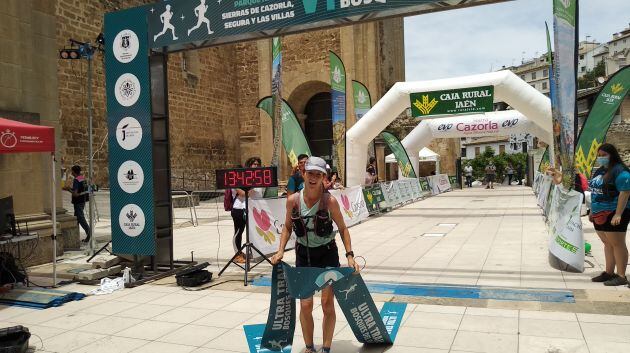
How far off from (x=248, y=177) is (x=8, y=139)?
9.50 feet

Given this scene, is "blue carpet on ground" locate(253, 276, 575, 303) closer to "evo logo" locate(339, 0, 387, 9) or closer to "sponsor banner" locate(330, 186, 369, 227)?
"evo logo" locate(339, 0, 387, 9)

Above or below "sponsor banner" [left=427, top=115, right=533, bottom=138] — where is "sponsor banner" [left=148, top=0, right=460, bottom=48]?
above

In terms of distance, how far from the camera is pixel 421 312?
493 cm

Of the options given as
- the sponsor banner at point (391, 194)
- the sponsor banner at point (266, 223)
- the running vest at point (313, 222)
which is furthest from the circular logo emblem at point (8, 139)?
the sponsor banner at point (391, 194)

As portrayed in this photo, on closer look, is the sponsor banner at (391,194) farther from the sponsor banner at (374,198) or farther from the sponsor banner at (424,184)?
the sponsor banner at (424,184)

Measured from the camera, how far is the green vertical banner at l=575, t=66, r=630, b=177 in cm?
1188

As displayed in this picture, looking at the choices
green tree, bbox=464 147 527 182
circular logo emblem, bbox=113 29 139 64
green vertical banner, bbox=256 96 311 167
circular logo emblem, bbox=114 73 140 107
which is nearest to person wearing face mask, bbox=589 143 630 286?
circular logo emblem, bbox=114 73 140 107

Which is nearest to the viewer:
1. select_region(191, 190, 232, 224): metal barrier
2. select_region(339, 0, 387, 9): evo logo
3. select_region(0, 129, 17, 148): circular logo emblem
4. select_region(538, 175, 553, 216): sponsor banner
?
select_region(0, 129, 17, 148): circular logo emblem

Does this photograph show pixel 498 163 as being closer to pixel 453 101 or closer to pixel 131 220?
pixel 453 101

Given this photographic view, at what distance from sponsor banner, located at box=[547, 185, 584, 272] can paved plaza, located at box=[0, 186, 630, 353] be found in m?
0.21

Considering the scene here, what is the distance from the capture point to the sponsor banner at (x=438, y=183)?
24.2 m

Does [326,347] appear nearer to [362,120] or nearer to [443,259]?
[443,259]

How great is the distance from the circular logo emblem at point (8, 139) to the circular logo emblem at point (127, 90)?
5.16 feet

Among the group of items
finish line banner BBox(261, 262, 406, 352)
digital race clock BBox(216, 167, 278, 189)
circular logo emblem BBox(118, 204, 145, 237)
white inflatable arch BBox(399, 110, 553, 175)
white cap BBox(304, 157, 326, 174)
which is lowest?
finish line banner BBox(261, 262, 406, 352)
